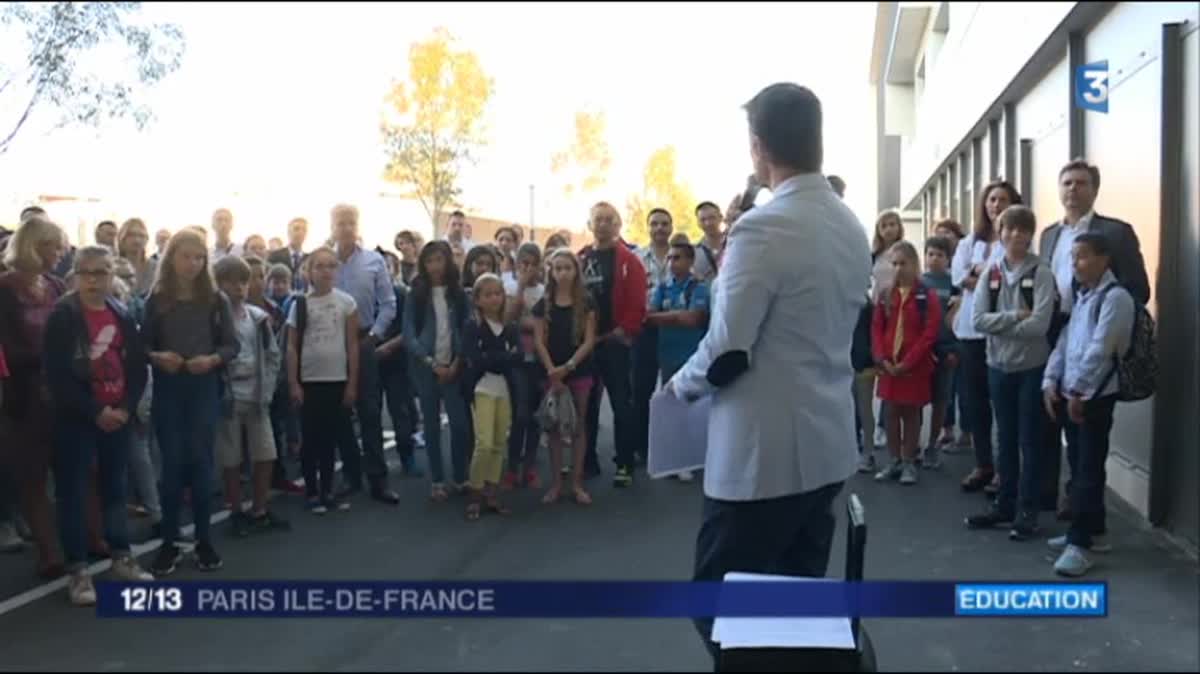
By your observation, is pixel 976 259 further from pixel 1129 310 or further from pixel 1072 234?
pixel 1129 310

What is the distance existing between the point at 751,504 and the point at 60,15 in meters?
4.68

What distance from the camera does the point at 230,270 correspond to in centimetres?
645

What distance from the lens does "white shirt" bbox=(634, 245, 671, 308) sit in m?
8.43

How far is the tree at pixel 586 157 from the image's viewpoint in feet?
66.3

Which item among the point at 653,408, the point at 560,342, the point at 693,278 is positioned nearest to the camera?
the point at 653,408

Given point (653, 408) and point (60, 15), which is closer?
point (653, 408)

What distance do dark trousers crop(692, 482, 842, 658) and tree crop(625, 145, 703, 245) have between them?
6734 millimetres

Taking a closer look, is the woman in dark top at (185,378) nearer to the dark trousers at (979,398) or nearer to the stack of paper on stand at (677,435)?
the stack of paper on stand at (677,435)

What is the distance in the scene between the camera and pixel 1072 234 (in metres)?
6.32

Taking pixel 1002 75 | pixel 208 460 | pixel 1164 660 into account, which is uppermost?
pixel 1002 75

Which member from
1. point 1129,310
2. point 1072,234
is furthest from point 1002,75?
point 1129,310

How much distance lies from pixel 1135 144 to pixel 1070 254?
164 cm

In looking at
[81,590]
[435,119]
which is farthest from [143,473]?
[435,119]

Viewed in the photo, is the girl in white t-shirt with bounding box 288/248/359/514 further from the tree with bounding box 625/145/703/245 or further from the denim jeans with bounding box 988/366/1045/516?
the denim jeans with bounding box 988/366/1045/516
